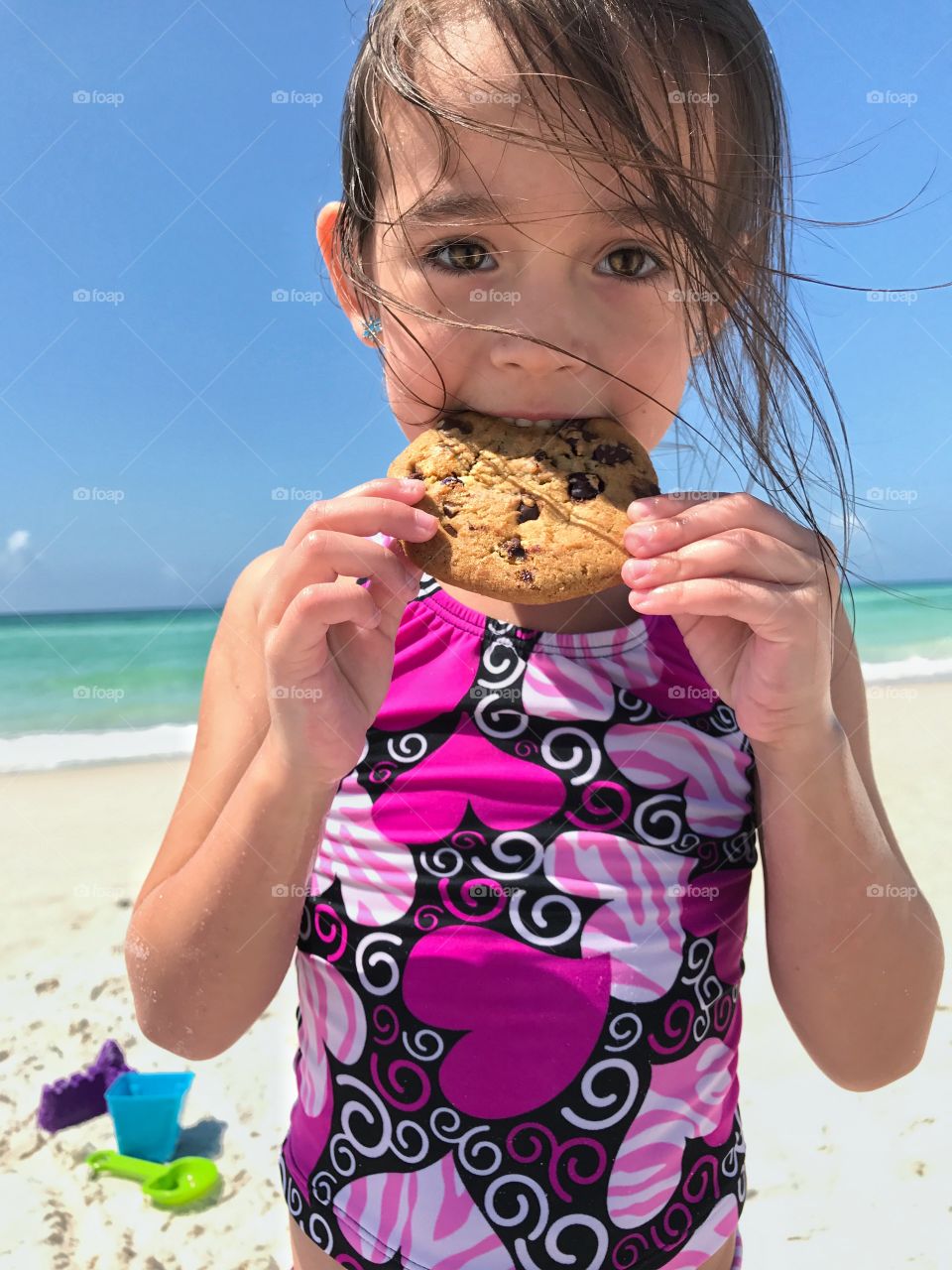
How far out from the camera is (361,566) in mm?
1531

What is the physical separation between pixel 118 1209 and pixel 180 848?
240cm

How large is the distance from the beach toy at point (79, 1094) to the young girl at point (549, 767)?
2542mm

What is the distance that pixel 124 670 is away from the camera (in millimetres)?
19547

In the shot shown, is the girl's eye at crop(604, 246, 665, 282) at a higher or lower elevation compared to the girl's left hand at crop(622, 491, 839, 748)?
higher

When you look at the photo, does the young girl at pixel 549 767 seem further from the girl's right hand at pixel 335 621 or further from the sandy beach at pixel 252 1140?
the sandy beach at pixel 252 1140

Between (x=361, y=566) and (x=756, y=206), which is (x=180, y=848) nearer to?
(x=361, y=566)

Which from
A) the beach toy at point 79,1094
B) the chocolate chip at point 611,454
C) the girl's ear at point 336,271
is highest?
the girl's ear at point 336,271

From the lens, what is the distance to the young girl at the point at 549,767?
1.55 meters

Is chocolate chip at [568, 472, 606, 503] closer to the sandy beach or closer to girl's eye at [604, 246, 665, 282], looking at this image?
girl's eye at [604, 246, 665, 282]

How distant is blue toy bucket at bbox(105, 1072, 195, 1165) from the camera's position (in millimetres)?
3648

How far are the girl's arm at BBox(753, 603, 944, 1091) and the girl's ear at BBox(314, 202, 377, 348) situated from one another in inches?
46.1

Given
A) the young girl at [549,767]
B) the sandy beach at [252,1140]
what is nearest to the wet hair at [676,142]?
the young girl at [549,767]

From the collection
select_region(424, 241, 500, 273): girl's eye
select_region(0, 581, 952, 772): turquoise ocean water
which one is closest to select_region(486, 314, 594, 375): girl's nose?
select_region(424, 241, 500, 273): girl's eye

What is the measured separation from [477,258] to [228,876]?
3.88 ft
